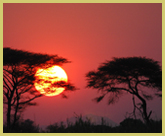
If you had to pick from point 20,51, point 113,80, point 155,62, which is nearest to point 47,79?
point 20,51

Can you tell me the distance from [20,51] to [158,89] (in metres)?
12.5

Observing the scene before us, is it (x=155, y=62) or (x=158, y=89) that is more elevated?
(x=155, y=62)

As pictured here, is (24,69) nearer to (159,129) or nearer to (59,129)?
(59,129)

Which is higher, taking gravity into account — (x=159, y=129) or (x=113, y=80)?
(x=113, y=80)

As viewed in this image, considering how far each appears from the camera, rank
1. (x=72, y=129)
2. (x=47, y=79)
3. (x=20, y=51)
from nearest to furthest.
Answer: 1. (x=72, y=129)
2. (x=20, y=51)
3. (x=47, y=79)

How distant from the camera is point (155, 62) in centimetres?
2388

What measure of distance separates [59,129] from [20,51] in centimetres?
1035

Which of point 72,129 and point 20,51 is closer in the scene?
point 72,129

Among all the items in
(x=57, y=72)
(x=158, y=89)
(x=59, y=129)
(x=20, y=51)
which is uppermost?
(x=20, y=51)

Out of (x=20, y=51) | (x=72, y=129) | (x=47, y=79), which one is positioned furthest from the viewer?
(x=47, y=79)

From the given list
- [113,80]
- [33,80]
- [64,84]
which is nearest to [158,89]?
[113,80]

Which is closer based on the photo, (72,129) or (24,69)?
(72,129)

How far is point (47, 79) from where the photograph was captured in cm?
2481

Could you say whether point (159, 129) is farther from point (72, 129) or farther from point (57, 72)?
point (57, 72)
